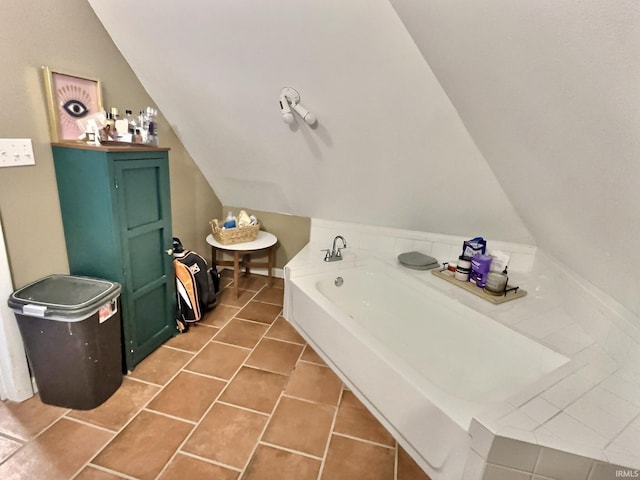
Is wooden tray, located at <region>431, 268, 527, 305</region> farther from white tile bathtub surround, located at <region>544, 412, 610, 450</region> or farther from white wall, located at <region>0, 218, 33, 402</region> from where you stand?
white wall, located at <region>0, 218, 33, 402</region>

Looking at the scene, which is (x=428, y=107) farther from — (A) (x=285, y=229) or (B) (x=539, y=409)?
(A) (x=285, y=229)

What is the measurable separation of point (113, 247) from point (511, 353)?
2.17 meters

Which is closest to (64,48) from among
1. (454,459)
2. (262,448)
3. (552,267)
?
(262,448)

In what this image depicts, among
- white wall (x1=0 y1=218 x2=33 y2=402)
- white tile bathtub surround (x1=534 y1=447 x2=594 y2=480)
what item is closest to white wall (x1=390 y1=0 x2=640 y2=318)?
white tile bathtub surround (x1=534 y1=447 x2=594 y2=480)

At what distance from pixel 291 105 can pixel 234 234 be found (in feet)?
4.37

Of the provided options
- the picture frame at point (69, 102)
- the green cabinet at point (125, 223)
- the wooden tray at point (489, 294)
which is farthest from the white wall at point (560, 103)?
the picture frame at point (69, 102)

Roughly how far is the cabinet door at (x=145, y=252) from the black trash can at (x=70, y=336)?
0.18m

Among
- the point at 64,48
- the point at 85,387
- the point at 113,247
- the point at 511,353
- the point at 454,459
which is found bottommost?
the point at 85,387

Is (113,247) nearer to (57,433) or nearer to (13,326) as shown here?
(13,326)

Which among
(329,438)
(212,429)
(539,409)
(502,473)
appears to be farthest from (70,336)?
(539,409)

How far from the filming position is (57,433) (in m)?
1.58

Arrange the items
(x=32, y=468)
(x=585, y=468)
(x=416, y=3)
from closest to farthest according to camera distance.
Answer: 1. (x=585, y=468)
2. (x=416, y=3)
3. (x=32, y=468)

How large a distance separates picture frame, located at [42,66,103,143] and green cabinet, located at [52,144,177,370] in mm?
136

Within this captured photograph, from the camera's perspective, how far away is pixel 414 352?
216cm
